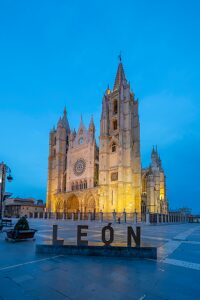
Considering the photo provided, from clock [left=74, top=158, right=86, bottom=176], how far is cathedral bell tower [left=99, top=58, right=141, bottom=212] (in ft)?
21.8

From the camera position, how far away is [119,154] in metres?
44.3

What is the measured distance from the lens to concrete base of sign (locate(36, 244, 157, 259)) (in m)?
6.17

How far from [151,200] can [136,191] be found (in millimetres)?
6380

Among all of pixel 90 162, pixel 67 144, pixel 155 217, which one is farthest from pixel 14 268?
pixel 67 144

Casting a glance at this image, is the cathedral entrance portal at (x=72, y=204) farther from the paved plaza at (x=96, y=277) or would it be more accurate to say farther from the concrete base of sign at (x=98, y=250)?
the paved plaza at (x=96, y=277)

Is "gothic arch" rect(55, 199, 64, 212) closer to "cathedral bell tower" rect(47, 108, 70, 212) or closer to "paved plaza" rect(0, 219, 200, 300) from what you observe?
"cathedral bell tower" rect(47, 108, 70, 212)

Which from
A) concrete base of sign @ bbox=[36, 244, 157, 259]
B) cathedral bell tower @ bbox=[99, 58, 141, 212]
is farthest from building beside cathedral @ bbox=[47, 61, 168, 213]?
concrete base of sign @ bbox=[36, 244, 157, 259]

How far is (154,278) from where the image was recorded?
14.2ft

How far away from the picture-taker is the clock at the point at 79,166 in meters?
51.7

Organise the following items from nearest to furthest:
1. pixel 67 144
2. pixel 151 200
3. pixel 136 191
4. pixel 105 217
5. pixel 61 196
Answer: pixel 105 217
pixel 136 191
pixel 151 200
pixel 61 196
pixel 67 144

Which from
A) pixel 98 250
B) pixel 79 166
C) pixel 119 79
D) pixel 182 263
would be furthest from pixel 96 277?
pixel 119 79

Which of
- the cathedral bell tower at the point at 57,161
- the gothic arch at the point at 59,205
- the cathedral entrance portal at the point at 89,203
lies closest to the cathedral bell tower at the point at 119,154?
the cathedral entrance portal at the point at 89,203

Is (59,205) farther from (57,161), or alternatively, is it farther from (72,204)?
(57,161)

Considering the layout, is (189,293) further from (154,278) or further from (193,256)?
(193,256)
